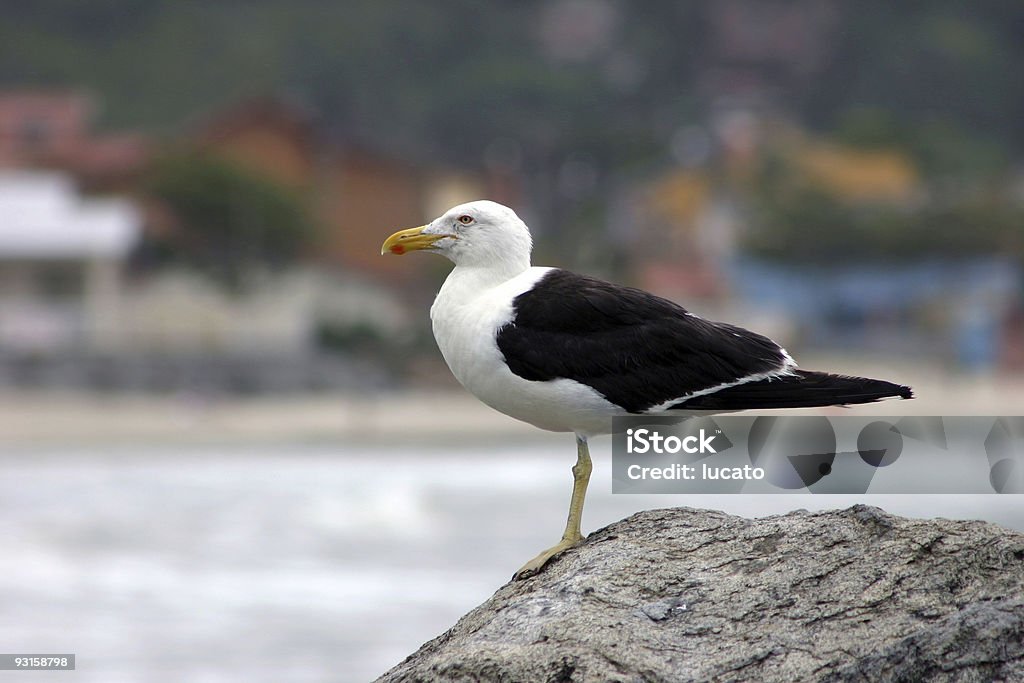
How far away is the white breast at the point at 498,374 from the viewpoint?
475cm

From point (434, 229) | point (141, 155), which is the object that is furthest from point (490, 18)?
point (434, 229)

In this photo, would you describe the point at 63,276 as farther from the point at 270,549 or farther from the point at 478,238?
the point at 478,238

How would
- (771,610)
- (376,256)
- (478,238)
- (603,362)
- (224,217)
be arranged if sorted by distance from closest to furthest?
Answer: (771,610), (603,362), (478,238), (224,217), (376,256)

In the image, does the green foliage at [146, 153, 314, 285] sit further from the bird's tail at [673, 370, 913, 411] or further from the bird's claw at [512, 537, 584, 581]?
the bird's tail at [673, 370, 913, 411]

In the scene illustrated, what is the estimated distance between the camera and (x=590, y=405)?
4.75 meters

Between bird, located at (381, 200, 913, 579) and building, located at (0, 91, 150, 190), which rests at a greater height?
building, located at (0, 91, 150, 190)

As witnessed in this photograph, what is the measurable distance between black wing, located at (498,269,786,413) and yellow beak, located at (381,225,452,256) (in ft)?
1.36

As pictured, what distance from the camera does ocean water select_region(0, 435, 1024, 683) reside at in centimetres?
1288

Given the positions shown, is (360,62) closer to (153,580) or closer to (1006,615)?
(153,580)

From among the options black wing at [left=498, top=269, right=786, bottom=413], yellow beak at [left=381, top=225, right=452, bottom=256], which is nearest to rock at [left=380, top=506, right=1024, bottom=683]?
black wing at [left=498, top=269, right=786, bottom=413]

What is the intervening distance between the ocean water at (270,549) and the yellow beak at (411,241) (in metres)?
1.26

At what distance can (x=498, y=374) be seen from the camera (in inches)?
188

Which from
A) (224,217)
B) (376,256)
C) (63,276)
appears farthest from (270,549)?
(376,256)

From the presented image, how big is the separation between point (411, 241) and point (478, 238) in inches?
9.1
